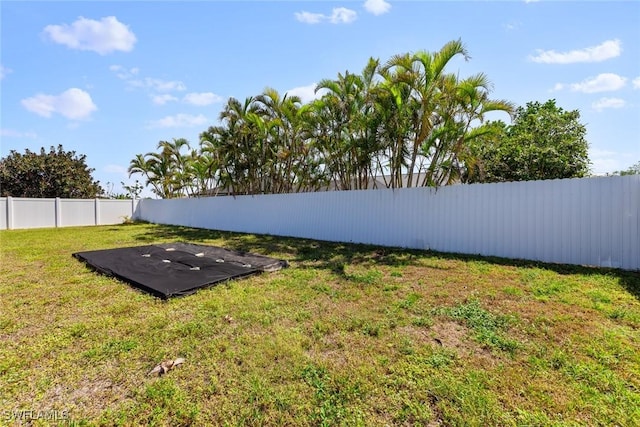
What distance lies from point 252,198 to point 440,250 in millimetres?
7500

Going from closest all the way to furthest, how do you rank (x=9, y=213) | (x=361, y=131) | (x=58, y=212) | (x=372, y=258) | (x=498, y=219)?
(x=498, y=219)
(x=372, y=258)
(x=361, y=131)
(x=9, y=213)
(x=58, y=212)

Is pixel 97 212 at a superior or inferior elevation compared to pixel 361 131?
inferior

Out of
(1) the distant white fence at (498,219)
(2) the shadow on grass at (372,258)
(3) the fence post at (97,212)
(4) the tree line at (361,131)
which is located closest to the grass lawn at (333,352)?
(2) the shadow on grass at (372,258)

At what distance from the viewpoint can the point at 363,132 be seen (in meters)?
7.95

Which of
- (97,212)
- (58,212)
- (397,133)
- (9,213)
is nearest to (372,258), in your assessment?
(397,133)

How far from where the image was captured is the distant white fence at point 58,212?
44.0 feet

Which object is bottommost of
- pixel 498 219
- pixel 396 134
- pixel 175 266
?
pixel 175 266

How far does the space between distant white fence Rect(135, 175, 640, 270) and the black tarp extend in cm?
325

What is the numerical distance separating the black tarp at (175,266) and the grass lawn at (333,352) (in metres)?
0.25

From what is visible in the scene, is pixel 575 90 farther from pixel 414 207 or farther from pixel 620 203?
pixel 414 207

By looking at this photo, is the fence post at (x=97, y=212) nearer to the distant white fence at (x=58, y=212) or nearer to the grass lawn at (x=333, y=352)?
the distant white fence at (x=58, y=212)

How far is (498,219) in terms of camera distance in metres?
5.79

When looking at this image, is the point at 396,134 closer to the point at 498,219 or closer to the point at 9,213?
the point at 498,219

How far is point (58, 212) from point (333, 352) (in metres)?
18.3
